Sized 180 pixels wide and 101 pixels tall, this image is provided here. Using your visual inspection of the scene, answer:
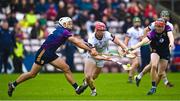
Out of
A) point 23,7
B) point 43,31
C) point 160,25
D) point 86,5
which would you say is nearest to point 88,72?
point 160,25

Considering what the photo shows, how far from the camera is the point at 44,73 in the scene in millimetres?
37156

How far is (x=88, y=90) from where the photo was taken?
82.1 ft

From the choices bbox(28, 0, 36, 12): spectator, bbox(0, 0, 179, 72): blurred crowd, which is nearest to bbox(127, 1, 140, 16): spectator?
bbox(0, 0, 179, 72): blurred crowd

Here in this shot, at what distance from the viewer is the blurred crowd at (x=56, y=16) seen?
37.0 m

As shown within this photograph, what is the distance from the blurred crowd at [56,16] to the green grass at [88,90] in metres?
6.28

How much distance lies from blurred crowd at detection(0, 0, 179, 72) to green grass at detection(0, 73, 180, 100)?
6282 millimetres

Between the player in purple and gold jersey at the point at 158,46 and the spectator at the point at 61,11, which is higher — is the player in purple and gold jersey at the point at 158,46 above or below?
below

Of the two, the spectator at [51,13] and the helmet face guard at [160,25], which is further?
the spectator at [51,13]

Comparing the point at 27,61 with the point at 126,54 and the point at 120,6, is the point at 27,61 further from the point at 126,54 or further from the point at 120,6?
the point at 126,54

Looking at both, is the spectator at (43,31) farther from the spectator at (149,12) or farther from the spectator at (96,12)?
the spectator at (149,12)

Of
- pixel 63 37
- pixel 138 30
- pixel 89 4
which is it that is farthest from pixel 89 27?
pixel 63 37

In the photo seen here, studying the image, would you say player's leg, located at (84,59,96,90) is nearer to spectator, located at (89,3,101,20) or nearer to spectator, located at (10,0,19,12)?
spectator, located at (89,3,101,20)

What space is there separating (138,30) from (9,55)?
7717 millimetres

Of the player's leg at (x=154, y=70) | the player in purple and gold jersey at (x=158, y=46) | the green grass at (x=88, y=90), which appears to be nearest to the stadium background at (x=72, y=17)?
the green grass at (x=88, y=90)
